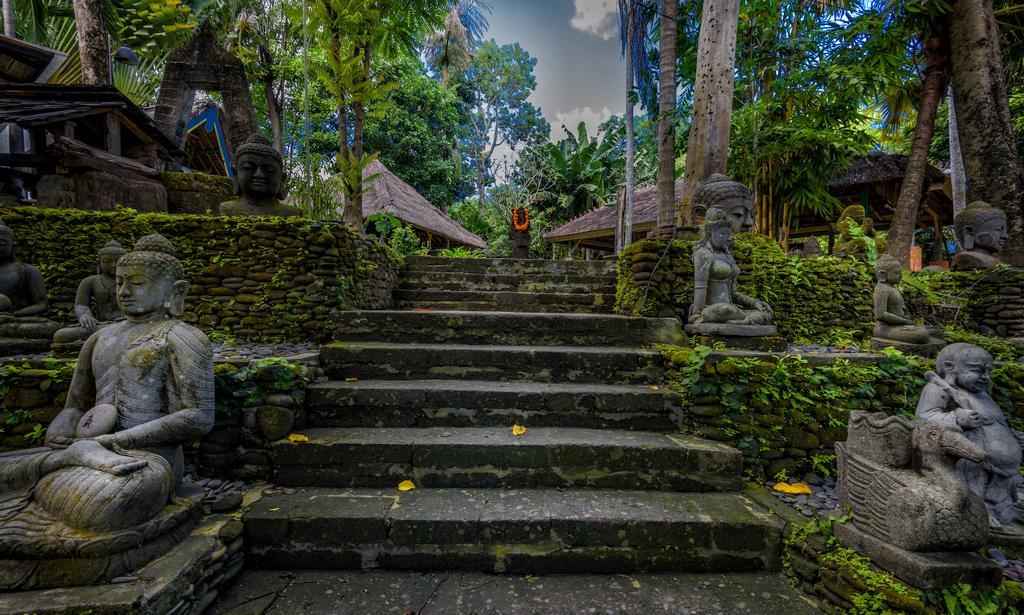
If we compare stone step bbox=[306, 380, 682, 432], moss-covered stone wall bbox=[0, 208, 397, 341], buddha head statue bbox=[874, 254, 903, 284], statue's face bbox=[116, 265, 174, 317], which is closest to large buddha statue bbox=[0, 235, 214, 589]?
statue's face bbox=[116, 265, 174, 317]

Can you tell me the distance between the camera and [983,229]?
229 inches

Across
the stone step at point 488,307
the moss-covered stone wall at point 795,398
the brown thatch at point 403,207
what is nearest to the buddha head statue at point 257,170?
the stone step at point 488,307

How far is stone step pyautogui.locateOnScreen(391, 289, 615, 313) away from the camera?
5176 mm

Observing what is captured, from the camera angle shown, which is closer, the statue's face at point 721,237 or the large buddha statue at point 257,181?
the statue's face at point 721,237

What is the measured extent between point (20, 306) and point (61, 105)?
3895 millimetres

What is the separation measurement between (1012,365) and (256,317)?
22.6ft

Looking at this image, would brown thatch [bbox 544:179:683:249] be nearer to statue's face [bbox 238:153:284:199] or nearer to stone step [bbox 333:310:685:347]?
stone step [bbox 333:310:685:347]

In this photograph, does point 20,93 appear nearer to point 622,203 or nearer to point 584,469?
point 584,469

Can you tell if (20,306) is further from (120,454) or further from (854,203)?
(854,203)

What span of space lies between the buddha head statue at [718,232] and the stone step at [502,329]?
86cm

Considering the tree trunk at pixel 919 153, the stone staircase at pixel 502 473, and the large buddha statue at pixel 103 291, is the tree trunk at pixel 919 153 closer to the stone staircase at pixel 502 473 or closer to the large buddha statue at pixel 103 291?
the stone staircase at pixel 502 473

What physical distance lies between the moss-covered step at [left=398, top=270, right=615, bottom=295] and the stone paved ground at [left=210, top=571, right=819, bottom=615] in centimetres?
388

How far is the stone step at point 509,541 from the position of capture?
2.26m

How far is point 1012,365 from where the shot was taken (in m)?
3.11
